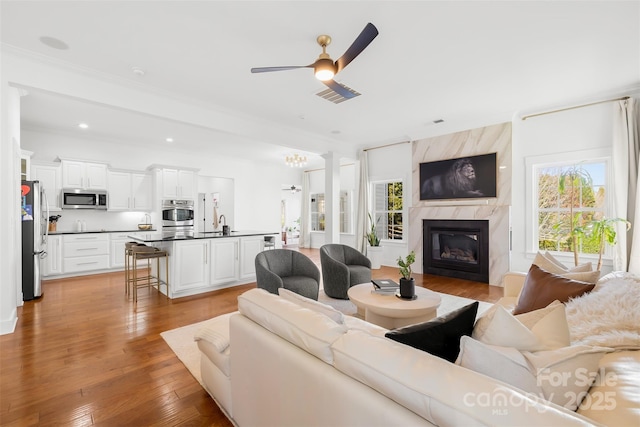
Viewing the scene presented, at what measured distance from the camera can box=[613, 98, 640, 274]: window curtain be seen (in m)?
3.95

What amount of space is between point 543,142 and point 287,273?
4710 millimetres

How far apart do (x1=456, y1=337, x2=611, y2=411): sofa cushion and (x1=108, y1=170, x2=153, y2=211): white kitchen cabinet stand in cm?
742

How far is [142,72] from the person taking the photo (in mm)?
3377

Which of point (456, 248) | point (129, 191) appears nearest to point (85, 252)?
point (129, 191)

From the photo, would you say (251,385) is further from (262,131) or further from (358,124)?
(358,124)

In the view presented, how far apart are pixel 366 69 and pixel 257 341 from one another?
3.16 meters

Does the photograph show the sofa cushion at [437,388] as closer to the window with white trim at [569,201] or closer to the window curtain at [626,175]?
the window with white trim at [569,201]

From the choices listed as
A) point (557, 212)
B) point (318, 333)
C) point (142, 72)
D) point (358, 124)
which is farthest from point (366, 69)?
point (557, 212)

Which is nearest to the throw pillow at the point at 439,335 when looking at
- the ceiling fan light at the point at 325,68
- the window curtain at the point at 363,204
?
the ceiling fan light at the point at 325,68

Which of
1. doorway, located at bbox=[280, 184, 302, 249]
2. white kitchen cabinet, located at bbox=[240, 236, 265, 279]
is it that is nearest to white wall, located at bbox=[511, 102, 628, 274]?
white kitchen cabinet, located at bbox=[240, 236, 265, 279]

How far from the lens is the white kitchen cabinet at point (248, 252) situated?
16.6 feet

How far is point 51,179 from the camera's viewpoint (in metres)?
5.68

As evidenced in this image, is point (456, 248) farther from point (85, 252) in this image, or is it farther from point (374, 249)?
point (85, 252)

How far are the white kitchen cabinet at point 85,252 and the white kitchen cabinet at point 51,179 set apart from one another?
0.76 m
